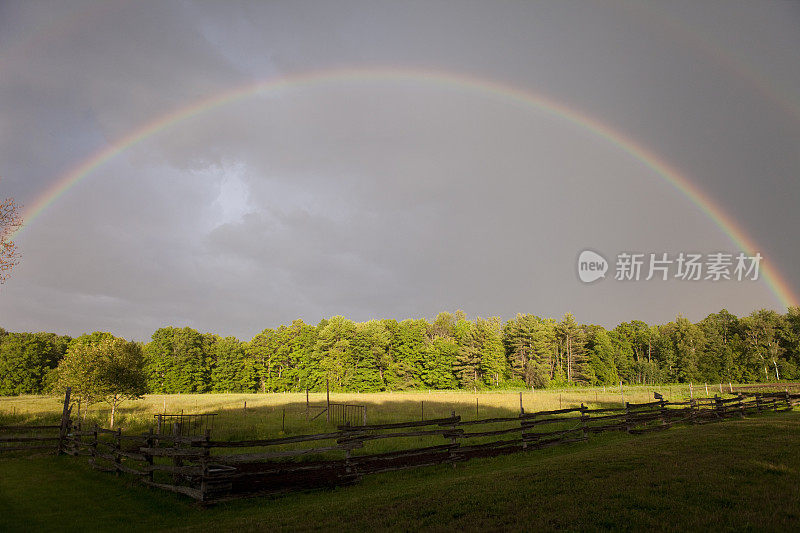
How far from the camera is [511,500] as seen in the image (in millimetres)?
7508

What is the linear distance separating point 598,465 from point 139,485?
11742mm

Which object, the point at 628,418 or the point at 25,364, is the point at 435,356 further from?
the point at 25,364

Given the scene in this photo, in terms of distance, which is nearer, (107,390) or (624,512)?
(624,512)

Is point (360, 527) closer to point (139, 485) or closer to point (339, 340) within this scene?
point (139, 485)

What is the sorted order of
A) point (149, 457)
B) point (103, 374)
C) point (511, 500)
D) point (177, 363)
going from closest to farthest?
1. point (511, 500)
2. point (149, 457)
3. point (103, 374)
4. point (177, 363)

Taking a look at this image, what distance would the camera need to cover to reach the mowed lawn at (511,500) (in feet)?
20.5

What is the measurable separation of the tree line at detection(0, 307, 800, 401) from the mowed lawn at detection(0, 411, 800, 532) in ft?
198

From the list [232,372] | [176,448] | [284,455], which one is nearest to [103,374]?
[176,448]

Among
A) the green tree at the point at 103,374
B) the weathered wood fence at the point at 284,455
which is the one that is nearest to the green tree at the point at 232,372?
the green tree at the point at 103,374

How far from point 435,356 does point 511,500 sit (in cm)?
6846

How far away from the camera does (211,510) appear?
357 inches

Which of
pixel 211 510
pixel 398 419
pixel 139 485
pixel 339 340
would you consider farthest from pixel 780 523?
pixel 339 340

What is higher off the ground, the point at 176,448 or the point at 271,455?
the point at 176,448

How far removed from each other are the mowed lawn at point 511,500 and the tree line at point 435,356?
6030cm
